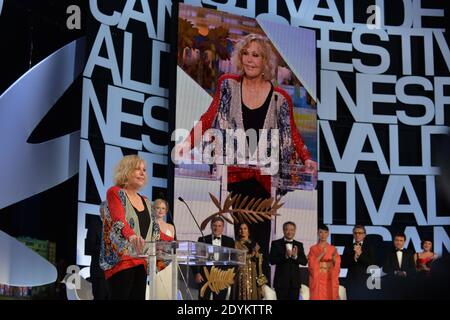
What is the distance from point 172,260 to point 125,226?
0.99 meters

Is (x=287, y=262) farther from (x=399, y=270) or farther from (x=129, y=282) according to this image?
(x=129, y=282)

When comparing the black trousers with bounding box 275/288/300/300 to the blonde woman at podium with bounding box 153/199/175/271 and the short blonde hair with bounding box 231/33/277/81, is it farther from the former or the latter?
the short blonde hair with bounding box 231/33/277/81

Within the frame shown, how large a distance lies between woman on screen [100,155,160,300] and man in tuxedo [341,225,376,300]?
18.4 feet

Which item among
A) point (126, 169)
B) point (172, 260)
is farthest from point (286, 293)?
Answer: point (172, 260)

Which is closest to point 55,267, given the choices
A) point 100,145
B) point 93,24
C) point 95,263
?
point 95,263

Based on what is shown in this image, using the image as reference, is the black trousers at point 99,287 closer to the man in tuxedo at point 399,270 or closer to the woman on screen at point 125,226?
the woman on screen at point 125,226

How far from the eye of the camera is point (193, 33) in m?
11.4

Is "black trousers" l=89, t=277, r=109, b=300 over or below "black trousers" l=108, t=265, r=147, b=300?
below

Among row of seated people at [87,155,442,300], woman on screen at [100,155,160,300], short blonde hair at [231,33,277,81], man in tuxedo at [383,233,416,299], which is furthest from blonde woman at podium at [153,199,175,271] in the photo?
man in tuxedo at [383,233,416,299]

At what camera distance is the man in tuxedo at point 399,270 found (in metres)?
12.1

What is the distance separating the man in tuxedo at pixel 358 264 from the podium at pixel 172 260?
20.8ft

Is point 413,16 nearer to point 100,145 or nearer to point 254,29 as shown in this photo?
point 254,29

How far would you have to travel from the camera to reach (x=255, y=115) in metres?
11.8

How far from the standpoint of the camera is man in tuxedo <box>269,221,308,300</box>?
11352 millimetres
